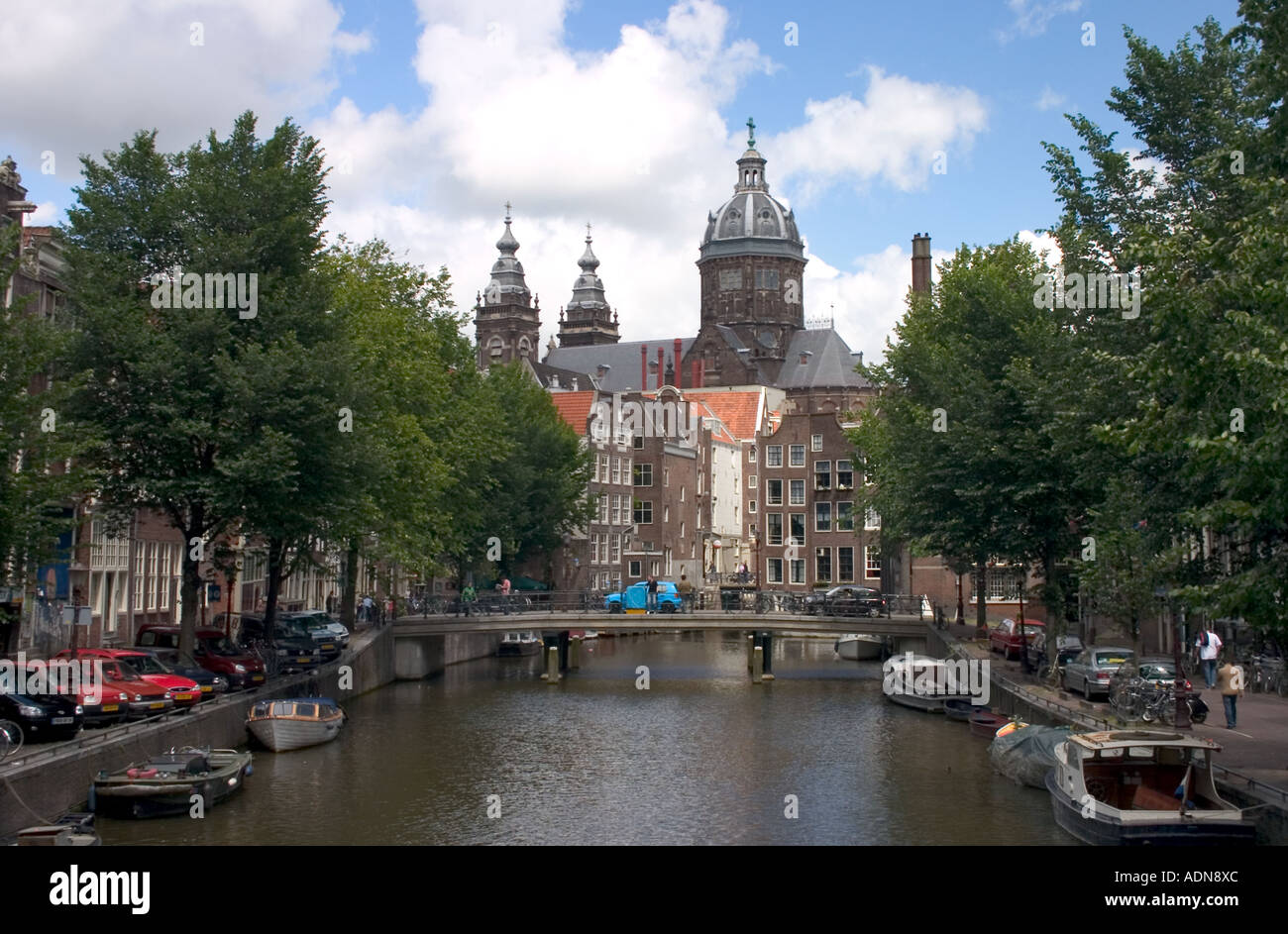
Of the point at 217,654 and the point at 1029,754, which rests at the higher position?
the point at 217,654

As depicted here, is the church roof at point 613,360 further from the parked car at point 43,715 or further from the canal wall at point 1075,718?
the parked car at point 43,715

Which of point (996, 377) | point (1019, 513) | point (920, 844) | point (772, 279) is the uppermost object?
point (772, 279)

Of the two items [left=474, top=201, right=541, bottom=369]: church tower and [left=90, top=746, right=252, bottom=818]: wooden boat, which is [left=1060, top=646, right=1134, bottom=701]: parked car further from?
[left=474, top=201, right=541, bottom=369]: church tower

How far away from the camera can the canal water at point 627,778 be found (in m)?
25.9

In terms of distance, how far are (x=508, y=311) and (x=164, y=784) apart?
480 feet

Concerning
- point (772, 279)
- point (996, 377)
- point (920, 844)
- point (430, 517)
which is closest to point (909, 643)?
point (996, 377)

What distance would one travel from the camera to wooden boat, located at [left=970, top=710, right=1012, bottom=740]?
37750mm

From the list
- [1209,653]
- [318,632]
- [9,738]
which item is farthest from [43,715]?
[1209,653]

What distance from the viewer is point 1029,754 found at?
30.1 metres

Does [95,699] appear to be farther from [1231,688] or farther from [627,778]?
[1231,688]

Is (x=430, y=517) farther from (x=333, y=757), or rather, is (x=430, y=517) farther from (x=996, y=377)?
(x=996, y=377)

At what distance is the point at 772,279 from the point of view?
15375cm

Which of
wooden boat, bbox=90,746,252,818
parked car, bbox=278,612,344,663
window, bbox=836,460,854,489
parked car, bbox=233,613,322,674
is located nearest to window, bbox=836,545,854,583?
window, bbox=836,460,854,489
